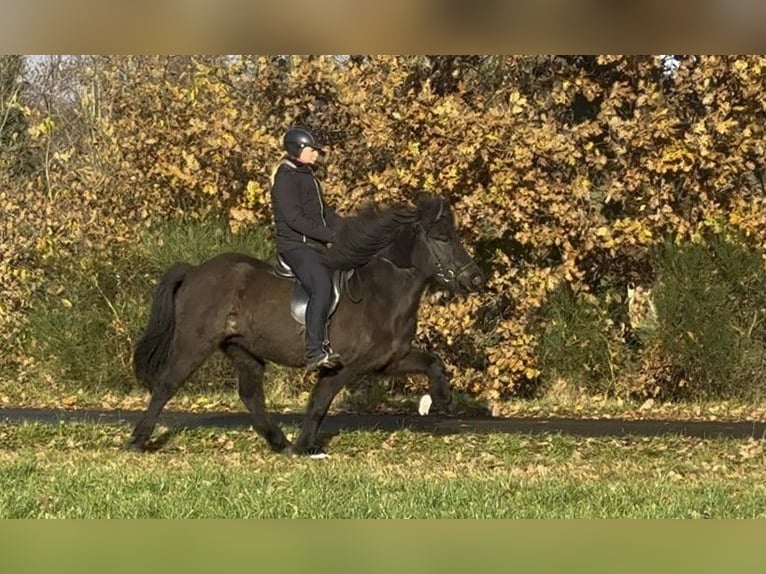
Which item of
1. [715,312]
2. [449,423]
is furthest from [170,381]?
[715,312]

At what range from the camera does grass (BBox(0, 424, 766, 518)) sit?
875 centimetres

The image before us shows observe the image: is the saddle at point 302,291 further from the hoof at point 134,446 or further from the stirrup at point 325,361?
the hoof at point 134,446

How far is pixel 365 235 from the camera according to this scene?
12789 mm

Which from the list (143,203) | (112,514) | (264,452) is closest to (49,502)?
(112,514)

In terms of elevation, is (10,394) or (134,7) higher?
(134,7)

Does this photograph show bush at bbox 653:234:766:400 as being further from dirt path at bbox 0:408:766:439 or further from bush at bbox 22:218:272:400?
Answer: bush at bbox 22:218:272:400

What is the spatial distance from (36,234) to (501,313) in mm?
8028

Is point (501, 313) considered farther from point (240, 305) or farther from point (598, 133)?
point (240, 305)

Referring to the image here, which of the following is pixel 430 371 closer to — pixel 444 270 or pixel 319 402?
pixel 444 270

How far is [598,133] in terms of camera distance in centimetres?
1894

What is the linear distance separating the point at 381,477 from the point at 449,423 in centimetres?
572

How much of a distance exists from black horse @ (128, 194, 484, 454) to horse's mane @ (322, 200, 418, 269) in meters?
0.01

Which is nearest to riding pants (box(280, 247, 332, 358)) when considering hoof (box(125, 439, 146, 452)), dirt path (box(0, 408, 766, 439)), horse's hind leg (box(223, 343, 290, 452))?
horse's hind leg (box(223, 343, 290, 452))

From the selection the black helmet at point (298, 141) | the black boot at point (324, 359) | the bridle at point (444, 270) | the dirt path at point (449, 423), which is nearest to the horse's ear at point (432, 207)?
the bridle at point (444, 270)
